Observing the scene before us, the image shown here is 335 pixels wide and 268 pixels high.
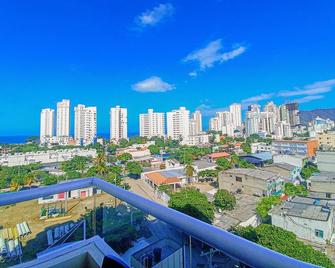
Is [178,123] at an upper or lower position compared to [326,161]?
upper

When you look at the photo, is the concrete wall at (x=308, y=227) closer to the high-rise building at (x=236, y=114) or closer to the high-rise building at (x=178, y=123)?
the high-rise building at (x=178, y=123)

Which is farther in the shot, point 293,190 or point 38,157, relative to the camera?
point 38,157

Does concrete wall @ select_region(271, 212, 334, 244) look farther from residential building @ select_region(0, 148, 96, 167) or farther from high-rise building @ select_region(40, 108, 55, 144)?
high-rise building @ select_region(40, 108, 55, 144)

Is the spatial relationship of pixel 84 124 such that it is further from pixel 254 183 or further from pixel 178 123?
pixel 254 183

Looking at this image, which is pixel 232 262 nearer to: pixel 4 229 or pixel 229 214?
pixel 4 229

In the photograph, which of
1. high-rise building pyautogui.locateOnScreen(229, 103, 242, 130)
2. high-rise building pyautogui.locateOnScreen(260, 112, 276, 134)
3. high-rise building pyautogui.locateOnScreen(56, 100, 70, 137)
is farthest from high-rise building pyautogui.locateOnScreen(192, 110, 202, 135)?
high-rise building pyautogui.locateOnScreen(56, 100, 70, 137)

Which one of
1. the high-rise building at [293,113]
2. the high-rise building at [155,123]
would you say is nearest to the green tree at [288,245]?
the high-rise building at [155,123]

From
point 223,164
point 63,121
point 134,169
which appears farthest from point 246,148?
point 63,121
